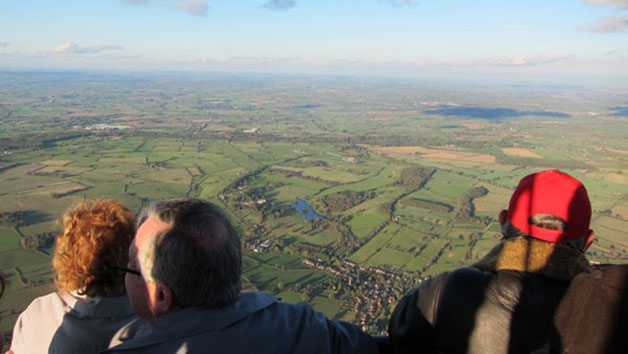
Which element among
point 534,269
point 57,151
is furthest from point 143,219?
point 57,151

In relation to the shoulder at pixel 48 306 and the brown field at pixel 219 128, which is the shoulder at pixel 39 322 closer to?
the shoulder at pixel 48 306

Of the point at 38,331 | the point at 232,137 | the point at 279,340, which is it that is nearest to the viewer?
the point at 279,340

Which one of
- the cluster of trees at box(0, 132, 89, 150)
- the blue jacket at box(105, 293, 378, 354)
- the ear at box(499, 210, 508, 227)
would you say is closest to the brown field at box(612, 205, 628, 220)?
the ear at box(499, 210, 508, 227)

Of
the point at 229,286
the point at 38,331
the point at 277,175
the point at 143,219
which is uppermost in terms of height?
the point at 143,219

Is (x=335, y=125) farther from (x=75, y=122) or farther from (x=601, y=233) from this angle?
(x=601, y=233)

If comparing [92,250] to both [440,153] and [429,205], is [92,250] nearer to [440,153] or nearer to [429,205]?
[429,205]

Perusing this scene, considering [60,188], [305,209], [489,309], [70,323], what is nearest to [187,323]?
[70,323]

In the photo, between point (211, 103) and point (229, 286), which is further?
point (211, 103)
